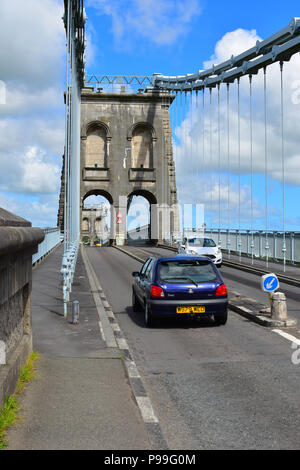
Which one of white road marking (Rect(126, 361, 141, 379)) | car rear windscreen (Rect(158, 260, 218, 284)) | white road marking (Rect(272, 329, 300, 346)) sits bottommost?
white road marking (Rect(126, 361, 141, 379))

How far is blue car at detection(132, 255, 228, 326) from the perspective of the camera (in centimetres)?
1002

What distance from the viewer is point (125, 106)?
175ft

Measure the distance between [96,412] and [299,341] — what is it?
4.76 metres

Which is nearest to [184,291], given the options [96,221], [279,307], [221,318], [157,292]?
[157,292]

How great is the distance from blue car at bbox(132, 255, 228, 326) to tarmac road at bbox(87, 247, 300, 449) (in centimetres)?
38

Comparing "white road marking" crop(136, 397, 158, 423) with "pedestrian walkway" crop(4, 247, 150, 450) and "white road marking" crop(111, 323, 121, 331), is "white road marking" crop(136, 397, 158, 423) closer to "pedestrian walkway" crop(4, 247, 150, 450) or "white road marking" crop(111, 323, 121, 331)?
"pedestrian walkway" crop(4, 247, 150, 450)

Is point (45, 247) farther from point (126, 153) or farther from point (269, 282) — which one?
point (126, 153)

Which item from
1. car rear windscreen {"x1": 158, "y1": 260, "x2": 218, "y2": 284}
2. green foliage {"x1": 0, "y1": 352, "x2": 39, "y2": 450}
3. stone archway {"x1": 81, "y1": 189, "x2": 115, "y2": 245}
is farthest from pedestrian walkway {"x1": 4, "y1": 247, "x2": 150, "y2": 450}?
stone archway {"x1": 81, "y1": 189, "x2": 115, "y2": 245}

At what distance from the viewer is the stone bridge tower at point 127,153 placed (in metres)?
51.9

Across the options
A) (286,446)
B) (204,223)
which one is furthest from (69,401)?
(204,223)

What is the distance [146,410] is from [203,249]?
20580 millimetres

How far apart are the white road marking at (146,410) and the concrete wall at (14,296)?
4.23 ft

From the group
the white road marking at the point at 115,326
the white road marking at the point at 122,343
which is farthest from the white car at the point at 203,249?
the white road marking at the point at 122,343
